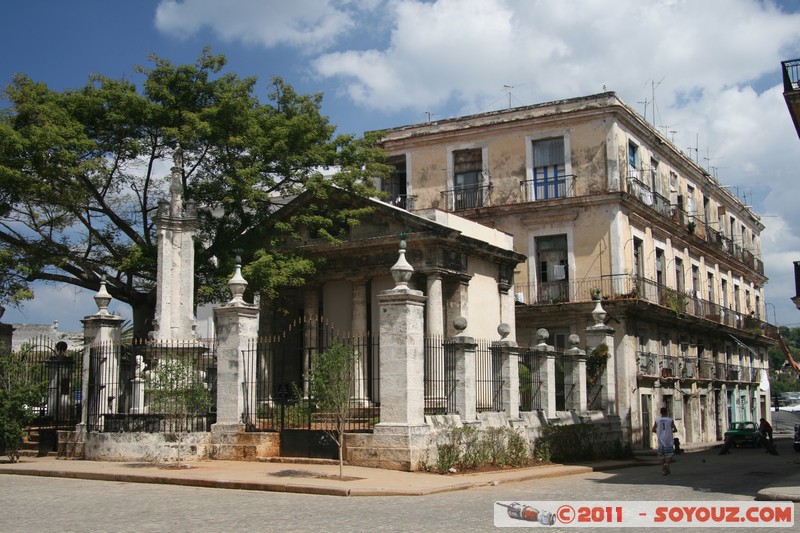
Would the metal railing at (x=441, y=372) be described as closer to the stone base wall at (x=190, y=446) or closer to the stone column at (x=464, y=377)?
the stone column at (x=464, y=377)

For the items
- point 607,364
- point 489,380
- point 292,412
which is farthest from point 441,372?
point 607,364

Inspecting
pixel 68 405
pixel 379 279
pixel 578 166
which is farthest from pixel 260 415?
pixel 578 166

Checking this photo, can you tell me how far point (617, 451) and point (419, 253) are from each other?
7.84 metres

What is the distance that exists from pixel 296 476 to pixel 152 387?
12.3 ft

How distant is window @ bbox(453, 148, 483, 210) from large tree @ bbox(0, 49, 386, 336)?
11305mm

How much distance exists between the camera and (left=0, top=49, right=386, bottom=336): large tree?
71.1 ft

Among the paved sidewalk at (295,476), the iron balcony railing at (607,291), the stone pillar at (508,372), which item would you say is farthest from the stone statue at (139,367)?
the iron balcony railing at (607,291)

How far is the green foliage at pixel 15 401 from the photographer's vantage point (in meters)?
17.7

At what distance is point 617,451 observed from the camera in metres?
23.6

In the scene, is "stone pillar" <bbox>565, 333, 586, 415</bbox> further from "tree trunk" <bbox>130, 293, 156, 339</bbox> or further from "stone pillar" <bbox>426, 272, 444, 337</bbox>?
"tree trunk" <bbox>130, 293, 156, 339</bbox>

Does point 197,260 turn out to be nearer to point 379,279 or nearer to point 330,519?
point 379,279

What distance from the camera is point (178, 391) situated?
17.1 m

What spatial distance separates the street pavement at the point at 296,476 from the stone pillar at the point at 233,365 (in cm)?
101

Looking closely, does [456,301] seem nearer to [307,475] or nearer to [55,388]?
[55,388]
